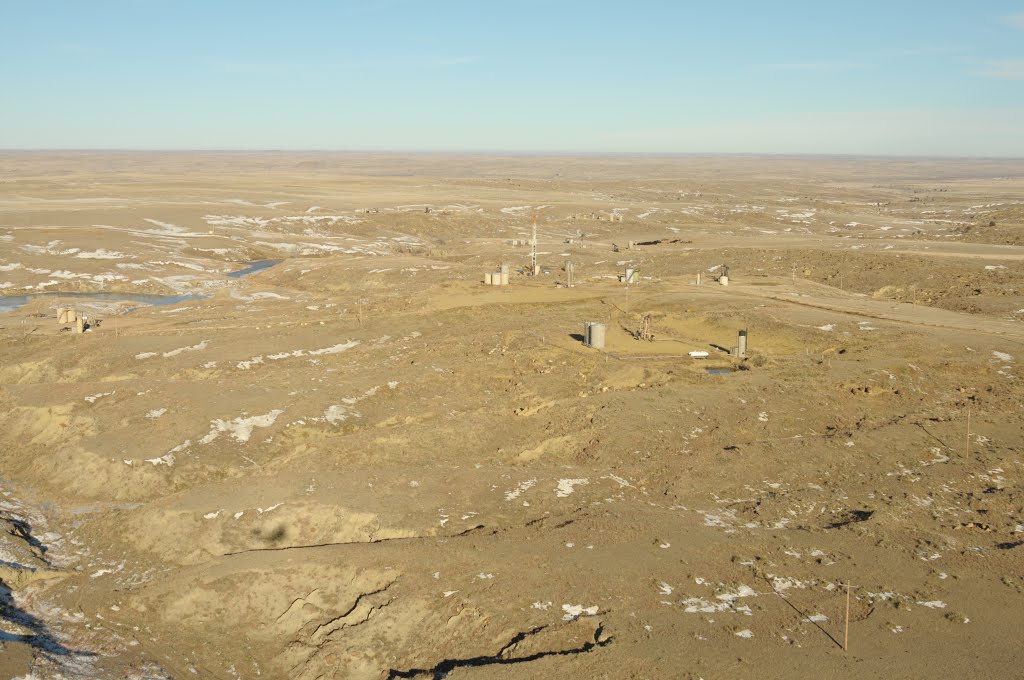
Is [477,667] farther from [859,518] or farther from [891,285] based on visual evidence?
[891,285]

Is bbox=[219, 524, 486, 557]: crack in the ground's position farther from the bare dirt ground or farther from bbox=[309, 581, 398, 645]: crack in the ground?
bbox=[309, 581, 398, 645]: crack in the ground

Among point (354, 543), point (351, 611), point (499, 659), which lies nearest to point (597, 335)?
point (354, 543)

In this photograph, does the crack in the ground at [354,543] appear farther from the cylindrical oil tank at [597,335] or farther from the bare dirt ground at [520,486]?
the cylindrical oil tank at [597,335]

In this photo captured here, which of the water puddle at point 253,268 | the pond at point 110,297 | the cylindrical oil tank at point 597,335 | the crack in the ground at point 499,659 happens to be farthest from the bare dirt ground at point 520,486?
the water puddle at point 253,268

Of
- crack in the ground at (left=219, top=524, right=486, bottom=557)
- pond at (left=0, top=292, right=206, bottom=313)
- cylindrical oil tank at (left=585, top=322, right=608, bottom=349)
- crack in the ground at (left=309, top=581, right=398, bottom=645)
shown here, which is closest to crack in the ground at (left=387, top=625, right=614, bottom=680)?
crack in the ground at (left=309, top=581, right=398, bottom=645)

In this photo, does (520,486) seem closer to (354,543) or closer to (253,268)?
(354,543)

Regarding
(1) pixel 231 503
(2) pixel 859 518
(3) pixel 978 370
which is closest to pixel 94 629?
(1) pixel 231 503
